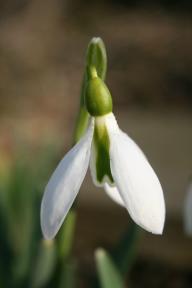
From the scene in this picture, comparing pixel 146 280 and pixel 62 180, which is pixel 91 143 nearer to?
pixel 62 180

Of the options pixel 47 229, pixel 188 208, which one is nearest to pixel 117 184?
pixel 47 229

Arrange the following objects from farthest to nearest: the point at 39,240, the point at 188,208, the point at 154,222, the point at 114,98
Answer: the point at 114,98, the point at 39,240, the point at 188,208, the point at 154,222

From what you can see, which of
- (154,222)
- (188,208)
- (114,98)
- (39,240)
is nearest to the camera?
(154,222)

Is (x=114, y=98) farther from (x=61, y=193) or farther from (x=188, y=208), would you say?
(x=61, y=193)

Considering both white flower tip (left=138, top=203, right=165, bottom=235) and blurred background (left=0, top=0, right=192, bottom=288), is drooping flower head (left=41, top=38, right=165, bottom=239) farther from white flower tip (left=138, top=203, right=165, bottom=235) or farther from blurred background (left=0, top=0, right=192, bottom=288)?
blurred background (left=0, top=0, right=192, bottom=288)

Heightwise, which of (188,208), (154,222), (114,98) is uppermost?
(154,222)
